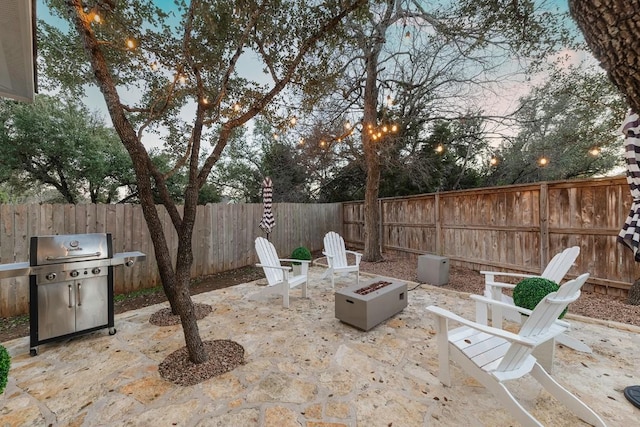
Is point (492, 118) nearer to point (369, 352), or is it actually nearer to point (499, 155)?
point (499, 155)

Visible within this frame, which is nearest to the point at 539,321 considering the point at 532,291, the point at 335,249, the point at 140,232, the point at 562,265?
the point at 532,291

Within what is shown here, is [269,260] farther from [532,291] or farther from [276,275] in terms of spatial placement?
[532,291]

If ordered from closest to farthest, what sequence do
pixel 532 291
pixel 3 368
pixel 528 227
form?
pixel 3 368
pixel 532 291
pixel 528 227

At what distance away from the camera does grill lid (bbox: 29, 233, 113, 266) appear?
2320mm

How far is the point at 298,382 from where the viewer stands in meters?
1.91

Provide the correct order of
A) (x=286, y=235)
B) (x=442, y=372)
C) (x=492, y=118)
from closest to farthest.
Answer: (x=442, y=372) < (x=492, y=118) < (x=286, y=235)

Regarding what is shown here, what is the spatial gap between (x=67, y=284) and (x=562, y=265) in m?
4.90

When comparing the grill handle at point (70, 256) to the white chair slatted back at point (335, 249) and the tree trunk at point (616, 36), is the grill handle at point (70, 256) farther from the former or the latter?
the tree trunk at point (616, 36)

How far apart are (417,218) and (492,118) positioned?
287 cm

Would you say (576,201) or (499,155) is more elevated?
(499,155)

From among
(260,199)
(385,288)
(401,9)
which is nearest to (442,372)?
(385,288)

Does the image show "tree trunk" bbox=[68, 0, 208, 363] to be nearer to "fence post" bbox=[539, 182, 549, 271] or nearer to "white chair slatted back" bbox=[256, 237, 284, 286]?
"white chair slatted back" bbox=[256, 237, 284, 286]

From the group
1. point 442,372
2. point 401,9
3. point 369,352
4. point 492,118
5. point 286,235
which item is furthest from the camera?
point 286,235

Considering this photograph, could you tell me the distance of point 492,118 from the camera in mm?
5816
